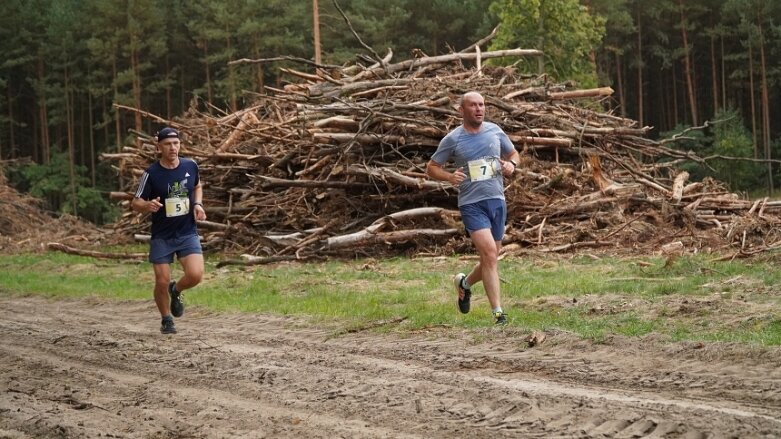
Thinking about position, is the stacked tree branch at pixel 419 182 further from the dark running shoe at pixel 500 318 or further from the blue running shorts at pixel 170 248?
the blue running shorts at pixel 170 248

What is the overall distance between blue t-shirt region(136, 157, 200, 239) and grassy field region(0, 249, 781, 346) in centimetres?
186

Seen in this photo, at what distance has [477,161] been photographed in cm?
812

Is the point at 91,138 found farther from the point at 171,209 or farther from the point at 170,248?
the point at 171,209

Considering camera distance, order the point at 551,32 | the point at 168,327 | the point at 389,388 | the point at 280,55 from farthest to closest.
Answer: the point at 280,55, the point at 551,32, the point at 168,327, the point at 389,388

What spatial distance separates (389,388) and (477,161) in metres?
2.98

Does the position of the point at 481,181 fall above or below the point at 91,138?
below

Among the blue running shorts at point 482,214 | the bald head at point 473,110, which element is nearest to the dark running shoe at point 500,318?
the blue running shorts at point 482,214

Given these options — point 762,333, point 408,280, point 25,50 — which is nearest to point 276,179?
point 408,280

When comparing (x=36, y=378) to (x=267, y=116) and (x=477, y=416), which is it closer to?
(x=477, y=416)

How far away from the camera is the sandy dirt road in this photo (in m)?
4.68

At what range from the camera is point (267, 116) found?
74.0 feet

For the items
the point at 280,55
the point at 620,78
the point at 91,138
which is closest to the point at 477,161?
the point at 280,55

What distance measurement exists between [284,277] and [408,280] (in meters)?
2.36

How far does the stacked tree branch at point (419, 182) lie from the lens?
1603 centimetres
